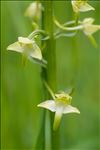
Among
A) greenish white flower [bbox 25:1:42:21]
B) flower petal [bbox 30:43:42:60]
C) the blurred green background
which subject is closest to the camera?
flower petal [bbox 30:43:42:60]

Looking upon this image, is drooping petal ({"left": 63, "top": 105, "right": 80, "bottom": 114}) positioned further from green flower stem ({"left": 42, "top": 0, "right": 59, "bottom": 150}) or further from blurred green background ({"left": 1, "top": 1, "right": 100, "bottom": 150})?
blurred green background ({"left": 1, "top": 1, "right": 100, "bottom": 150})

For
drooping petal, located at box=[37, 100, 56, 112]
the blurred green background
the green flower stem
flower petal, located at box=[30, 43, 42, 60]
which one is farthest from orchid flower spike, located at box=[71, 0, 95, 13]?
the blurred green background

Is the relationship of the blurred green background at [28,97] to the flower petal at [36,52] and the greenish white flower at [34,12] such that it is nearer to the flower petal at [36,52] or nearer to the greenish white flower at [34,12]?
the greenish white flower at [34,12]

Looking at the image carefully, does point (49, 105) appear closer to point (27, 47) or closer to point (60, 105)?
point (60, 105)

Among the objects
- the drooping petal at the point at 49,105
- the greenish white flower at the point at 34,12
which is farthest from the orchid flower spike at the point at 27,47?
the greenish white flower at the point at 34,12

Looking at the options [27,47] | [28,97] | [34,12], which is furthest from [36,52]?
[28,97]

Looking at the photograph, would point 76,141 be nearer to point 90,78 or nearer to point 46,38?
point 90,78
